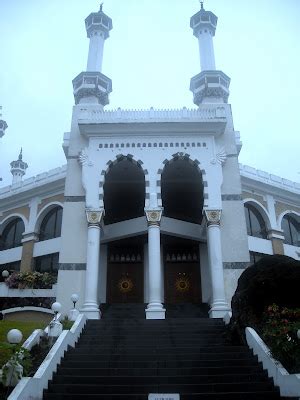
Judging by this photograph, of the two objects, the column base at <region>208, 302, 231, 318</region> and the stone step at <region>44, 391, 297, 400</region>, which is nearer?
the stone step at <region>44, 391, 297, 400</region>

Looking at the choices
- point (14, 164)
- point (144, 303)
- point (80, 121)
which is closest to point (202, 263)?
point (144, 303)

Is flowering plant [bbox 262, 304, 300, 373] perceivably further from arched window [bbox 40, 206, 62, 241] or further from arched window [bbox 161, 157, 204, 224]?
arched window [bbox 40, 206, 62, 241]

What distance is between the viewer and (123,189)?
22000mm

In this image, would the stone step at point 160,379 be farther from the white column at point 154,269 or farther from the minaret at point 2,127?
the minaret at point 2,127

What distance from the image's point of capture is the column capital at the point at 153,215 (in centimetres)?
1788

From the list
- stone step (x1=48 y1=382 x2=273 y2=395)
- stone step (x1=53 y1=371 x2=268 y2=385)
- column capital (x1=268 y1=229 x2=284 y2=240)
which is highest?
column capital (x1=268 y1=229 x2=284 y2=240)

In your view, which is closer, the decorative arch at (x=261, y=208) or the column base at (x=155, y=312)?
the column base at (x=155, y=312)

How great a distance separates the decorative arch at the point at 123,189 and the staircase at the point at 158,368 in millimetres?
7895

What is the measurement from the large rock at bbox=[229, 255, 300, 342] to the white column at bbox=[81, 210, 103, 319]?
6.00 meters

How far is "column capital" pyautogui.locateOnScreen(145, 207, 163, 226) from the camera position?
17875 mm

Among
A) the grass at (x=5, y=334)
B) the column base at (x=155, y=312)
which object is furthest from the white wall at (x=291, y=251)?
the grass at (x=5, y=334)

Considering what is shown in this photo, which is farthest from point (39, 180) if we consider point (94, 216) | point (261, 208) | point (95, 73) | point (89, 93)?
point (261, 208)

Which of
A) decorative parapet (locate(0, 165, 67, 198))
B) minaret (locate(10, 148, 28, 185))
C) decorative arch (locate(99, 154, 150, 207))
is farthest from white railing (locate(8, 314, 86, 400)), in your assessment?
minaret (locate(10, 148, 28, 185))

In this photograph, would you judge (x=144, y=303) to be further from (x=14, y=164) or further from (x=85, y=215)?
(x=14, y=164)
